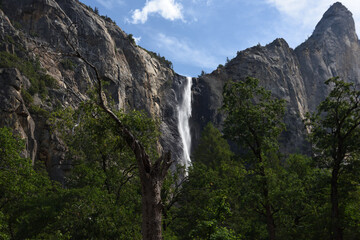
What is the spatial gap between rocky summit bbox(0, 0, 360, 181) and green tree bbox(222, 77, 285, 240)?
1550 cm

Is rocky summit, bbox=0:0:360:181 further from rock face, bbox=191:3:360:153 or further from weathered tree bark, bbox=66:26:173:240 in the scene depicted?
weathered tree bark, bbox=66:26:173:240

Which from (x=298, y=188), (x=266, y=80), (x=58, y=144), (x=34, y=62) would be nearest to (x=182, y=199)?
(x=298, y=188)

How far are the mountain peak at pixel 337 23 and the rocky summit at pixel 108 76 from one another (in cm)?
2118

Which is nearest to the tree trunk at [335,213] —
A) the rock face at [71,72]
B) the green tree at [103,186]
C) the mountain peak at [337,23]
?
the green tree at [103,186]

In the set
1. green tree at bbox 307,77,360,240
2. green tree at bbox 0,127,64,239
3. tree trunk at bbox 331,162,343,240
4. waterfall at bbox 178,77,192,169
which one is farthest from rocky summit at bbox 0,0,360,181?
green tree at bbox 0,127,64,239

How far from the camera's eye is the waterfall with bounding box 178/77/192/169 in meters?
64.6

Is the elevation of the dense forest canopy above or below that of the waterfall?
below

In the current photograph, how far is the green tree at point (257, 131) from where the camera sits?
1725 cm

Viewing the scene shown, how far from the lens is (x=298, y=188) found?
17.4m

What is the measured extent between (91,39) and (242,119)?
2143 inches

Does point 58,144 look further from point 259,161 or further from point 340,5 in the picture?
point 340,5

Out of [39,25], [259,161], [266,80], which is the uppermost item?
[266,80]

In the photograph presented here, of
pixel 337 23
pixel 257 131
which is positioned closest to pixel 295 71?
pixel 337 23

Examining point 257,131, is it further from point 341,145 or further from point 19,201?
point 19,201
